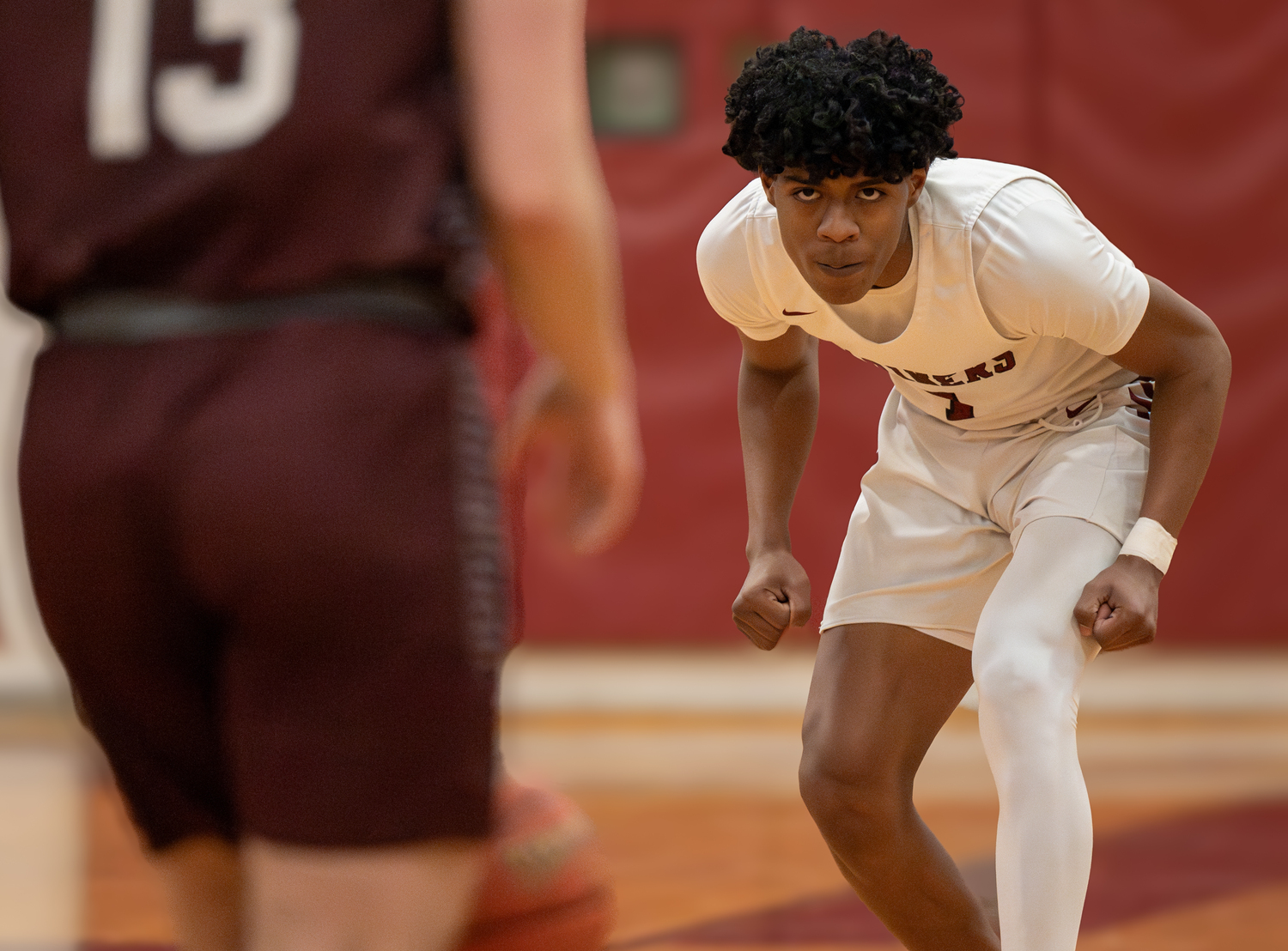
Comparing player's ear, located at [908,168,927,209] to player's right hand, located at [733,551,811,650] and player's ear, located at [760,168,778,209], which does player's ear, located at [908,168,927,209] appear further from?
player's right hand, located at [733,551,811,650]

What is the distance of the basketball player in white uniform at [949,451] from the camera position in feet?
7.09

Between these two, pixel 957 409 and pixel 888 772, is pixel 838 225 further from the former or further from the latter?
pixel 888 772

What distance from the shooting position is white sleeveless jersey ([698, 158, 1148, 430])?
231 centimetres

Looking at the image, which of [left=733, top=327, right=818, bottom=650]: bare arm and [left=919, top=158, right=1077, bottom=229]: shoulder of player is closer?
[left=919, top=158, right=1077, bottom=229]: shoulder of player

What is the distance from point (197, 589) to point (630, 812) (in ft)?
13.0

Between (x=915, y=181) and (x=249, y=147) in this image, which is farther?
(x=915, y=181)

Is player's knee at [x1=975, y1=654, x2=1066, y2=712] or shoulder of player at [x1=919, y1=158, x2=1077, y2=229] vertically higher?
shoulder of player at [x1=919, y1=158, x2=1077, y2=229]

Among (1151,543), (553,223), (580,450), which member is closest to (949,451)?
(1151,543)

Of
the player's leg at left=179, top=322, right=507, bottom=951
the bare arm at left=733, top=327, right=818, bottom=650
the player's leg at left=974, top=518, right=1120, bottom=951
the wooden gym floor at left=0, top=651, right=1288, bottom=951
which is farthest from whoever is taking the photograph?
the wooden gym floor at left=0, top=651, right=1288, bottom=951

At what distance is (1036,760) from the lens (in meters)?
2.13

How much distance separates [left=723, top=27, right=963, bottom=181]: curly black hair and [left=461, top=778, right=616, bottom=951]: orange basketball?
1.17 meters

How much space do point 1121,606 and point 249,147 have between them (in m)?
1.49

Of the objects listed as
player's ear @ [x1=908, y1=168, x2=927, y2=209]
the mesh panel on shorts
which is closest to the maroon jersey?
the mesh panel on shorts

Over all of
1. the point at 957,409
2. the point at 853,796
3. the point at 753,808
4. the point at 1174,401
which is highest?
the point at 1174,401
